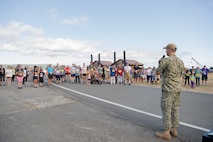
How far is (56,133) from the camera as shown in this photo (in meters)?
4.00

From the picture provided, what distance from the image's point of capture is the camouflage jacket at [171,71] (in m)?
3.90

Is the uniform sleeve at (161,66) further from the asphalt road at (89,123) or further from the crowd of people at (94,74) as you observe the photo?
the crowd of people at (94,74)

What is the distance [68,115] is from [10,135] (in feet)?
5.99

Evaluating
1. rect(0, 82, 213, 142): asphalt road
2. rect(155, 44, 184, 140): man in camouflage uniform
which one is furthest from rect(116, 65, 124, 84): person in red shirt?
rect(155, 44, 184, 140): man in camouflage uniform

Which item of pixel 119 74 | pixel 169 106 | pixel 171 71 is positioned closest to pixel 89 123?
pixel 169 106

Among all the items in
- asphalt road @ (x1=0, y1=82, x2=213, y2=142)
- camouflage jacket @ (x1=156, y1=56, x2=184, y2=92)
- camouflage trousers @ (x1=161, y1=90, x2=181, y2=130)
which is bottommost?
asphalt road @ (x1=0, y1=82, x2=213, y2=142)

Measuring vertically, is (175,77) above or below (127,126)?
above

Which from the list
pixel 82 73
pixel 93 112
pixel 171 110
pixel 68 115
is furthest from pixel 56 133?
pixel 82 73

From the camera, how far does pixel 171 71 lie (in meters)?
3.92

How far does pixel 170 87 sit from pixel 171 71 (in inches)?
13.6

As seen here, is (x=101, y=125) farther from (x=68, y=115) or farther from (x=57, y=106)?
(x=57, y=106)

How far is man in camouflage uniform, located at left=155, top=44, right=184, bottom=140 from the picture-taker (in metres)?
3.89

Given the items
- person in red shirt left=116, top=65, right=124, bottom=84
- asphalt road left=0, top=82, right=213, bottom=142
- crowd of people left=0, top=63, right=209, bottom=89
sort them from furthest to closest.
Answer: person in red shirt left=116, top=65, right=124, bottom=84
crowd of people left=0, top=63, right=209, bottom=89
asphalt road left=0, top=82, right=213, bottom=142

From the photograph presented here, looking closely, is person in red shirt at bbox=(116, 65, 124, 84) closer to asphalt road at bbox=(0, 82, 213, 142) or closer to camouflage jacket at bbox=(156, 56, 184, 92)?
asphalt road at bbox=(0, 82, 213, 142)
